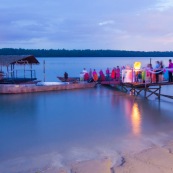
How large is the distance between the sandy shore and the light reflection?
136 inches

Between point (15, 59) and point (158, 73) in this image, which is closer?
point (158, 73)

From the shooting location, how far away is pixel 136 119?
50.1 feet

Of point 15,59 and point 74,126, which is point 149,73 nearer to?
point 74,126

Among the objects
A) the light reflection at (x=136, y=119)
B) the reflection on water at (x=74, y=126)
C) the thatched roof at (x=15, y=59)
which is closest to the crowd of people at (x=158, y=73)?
the reflection on water at (x=74, y=126)

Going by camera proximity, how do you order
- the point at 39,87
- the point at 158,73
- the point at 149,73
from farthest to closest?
the point at 39,87 → the point at 149,73 → the point at 158,73

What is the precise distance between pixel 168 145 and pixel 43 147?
4.02 meters

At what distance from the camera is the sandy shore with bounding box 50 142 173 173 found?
7637mm

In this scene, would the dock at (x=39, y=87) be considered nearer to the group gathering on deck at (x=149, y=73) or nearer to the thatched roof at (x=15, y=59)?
the thatched roof at (x=15, y=59)

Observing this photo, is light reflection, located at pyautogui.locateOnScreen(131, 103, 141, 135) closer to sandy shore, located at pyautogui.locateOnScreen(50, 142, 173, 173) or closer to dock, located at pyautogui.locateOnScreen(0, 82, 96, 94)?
sandy shore, located at pyautogui.locateOnScreen(50, 142, 173, 173)

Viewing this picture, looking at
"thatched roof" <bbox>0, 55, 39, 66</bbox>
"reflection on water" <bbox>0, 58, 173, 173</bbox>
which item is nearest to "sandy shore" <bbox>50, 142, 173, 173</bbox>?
"reflection on water" <bbox>0, 58, 173, 173</bbox>

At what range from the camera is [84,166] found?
811 cm

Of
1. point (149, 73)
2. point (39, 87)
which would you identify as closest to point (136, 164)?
point (149, 73)

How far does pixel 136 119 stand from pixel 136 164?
7395 mm

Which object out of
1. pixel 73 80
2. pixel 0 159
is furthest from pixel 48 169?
pixel 73 80
